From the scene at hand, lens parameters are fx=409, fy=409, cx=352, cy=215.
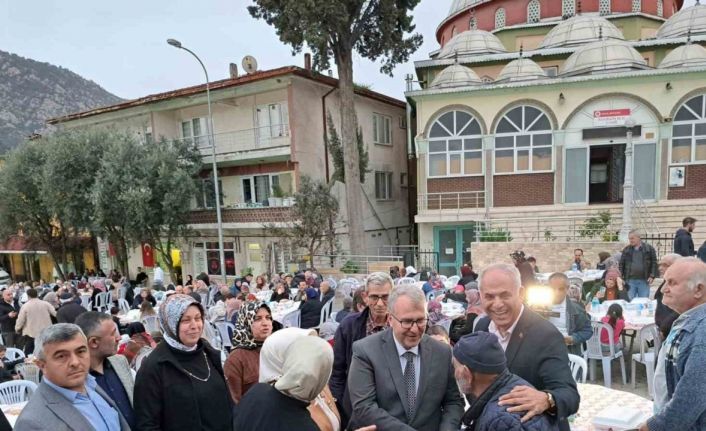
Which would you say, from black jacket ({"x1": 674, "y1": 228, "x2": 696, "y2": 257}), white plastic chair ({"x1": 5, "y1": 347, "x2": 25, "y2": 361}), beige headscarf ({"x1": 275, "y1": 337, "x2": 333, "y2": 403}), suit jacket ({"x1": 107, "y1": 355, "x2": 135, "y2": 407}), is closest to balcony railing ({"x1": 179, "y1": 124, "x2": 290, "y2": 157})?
white plastic chair ({"x1": 5, "y1": 347, "x2": 25, "y2": 361})

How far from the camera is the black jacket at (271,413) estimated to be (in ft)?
5.91

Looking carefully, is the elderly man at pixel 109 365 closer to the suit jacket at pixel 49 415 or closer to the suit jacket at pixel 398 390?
the suit jacket at pixel 49 415

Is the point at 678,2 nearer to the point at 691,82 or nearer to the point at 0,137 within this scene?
the point at 691,82

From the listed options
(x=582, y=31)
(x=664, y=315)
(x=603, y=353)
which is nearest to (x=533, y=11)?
(x=582, y=31)

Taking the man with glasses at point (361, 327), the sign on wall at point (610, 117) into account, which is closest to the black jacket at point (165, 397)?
the man with glasses at point (361, 327)

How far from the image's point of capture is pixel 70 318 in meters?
5.79

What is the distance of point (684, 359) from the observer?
7.62 ft

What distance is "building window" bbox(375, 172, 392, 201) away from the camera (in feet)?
70.8

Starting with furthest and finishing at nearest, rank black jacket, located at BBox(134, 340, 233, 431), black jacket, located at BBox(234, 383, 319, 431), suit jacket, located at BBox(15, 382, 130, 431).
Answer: black jacket, located at BBox(134, 340, 233, 431) → suit jacket, located at BBox(15, 382, 130, 431) → black jacket, located at BBox(234, 383, 319, 431)

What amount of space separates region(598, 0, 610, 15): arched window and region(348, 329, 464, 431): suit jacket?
88.1ft

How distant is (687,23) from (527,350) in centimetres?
2567

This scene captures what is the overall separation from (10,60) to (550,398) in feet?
306

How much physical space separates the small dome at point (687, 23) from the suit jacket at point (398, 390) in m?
25.0

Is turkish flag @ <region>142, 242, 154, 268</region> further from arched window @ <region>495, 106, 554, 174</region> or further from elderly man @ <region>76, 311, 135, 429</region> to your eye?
elderly man @ <region>76, 311, 135, 429</region>
